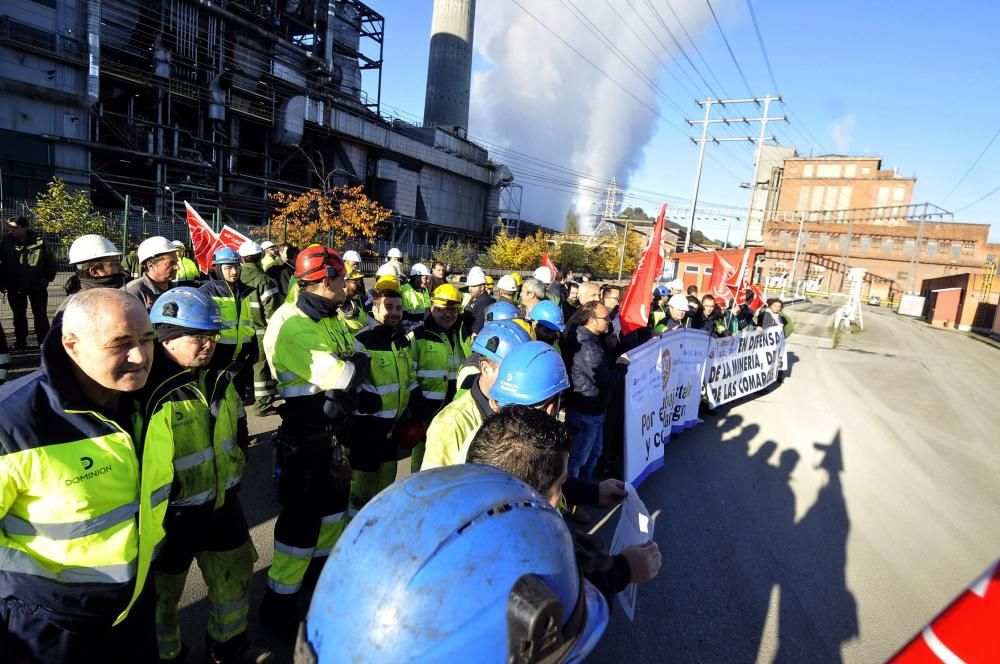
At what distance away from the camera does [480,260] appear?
106 feet

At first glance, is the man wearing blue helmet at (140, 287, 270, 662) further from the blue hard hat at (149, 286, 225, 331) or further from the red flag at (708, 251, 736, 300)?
the red flag at (708, 251, 736, 300)

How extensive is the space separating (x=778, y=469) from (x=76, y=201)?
15.8 m

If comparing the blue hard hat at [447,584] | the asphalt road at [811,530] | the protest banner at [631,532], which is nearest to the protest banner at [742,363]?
the asphalt road at [811,530]

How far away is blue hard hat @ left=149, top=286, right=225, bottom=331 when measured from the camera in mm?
2396

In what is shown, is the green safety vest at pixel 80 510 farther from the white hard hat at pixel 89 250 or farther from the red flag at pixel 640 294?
the red flag at pixel 640 294

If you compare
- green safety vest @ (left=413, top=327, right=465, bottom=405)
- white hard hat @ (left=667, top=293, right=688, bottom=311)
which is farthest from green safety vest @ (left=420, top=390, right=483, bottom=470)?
white hard hat @ (left=667, top=293, right=688, bottom=311)

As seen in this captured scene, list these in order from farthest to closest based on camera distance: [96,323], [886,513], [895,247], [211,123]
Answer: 1. [895,247]
2. [211,123]
3. [886,513]
4. [96,323]

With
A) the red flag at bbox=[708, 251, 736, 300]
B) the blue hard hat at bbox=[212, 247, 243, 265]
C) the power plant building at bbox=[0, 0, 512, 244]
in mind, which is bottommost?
the blue hard hat at bbox=[212, 247, 243, 265]

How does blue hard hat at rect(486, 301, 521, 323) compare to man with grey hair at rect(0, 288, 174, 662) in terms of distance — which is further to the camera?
blue hard hat at rect(486, 301, 521, 323)

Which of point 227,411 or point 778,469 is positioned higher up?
point 227,411

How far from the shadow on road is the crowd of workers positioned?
1561mm

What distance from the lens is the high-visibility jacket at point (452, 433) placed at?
7.47 ft

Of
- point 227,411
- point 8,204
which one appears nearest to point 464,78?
point 8,204

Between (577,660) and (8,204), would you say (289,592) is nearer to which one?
(577,660)
